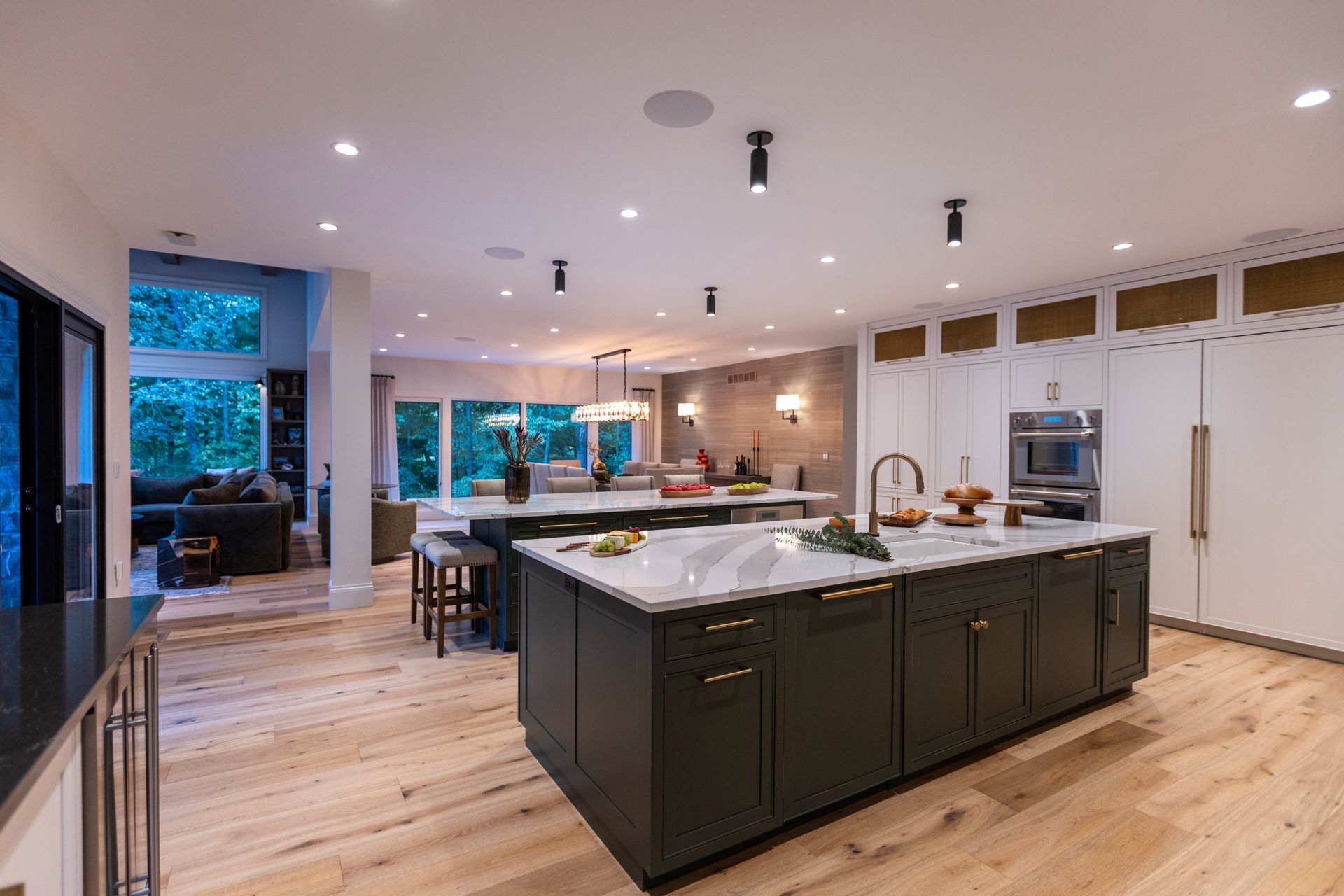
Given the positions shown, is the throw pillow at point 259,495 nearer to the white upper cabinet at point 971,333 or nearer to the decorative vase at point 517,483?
the decorative vase at point 517,483

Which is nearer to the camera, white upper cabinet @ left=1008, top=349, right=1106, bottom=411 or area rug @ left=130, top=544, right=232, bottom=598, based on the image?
white upper cabinet @ left=1008, top=349, right=1106, bottom=411

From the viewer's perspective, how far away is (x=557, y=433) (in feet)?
38.7

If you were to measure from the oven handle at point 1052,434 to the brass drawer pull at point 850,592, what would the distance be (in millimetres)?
3583

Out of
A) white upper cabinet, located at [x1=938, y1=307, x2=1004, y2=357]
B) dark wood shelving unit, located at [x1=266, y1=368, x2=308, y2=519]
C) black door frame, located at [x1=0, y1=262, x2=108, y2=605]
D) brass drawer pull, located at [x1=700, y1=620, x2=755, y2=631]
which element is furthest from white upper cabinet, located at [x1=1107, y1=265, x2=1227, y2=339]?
dark wood shelving unit, located at [x1=266, y1=368, x2=308, y2=519]

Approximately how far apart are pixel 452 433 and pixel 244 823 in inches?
352

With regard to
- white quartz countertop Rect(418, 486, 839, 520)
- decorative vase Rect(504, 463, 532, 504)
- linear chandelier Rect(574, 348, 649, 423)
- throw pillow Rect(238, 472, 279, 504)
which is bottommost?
throw pillow Rect(238, 472, 279, 504)

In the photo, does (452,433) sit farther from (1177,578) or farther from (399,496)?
(1177,578)

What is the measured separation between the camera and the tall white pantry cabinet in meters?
3.79

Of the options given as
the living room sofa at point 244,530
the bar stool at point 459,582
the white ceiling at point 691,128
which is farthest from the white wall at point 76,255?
the bar stool at point 459,582

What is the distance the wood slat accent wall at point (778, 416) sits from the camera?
8477 mm

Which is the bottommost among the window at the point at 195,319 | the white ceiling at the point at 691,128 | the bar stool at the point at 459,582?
the bar stool at the point at 459,582

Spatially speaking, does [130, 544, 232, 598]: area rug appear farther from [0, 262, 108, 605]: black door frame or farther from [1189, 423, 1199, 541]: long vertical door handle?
[1189, 423, 1199, 541]: long vertical door handle

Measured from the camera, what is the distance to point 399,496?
10312mm

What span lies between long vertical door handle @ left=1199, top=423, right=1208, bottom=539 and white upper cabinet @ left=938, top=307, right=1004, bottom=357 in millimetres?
1624
